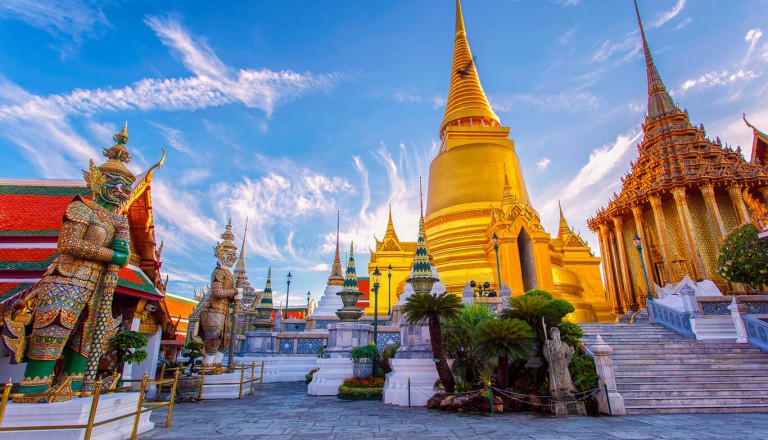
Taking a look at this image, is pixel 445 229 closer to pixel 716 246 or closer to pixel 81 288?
pixel 716 246

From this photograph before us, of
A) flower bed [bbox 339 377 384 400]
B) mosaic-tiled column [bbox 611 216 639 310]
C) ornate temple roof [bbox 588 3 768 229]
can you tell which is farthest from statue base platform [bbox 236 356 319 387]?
ornate temple roof [bbox 588 3 768 229]

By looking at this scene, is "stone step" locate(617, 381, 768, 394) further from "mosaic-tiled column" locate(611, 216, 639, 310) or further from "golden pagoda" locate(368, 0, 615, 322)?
"mosaic-tiled column" locate(611, 216, 639, 310)

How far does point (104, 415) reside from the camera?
474cm

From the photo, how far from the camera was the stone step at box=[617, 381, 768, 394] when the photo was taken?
8094mm

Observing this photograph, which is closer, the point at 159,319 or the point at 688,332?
the point at 159,319

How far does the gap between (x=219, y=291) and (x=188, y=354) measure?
1.77 metres

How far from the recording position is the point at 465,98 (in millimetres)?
28047

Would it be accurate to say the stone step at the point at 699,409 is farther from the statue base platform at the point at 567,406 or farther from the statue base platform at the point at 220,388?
the statue base platform at the point at 220,388

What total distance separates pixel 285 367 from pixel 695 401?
1254 cm

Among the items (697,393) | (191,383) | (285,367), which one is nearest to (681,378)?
(697,393)

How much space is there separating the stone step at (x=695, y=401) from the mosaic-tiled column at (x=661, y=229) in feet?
48.0

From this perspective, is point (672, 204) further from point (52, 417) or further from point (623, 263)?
point (52, 417)

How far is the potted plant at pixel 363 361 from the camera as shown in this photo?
1050 cm

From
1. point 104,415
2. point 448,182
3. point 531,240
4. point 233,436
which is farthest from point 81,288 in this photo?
point 448,182
